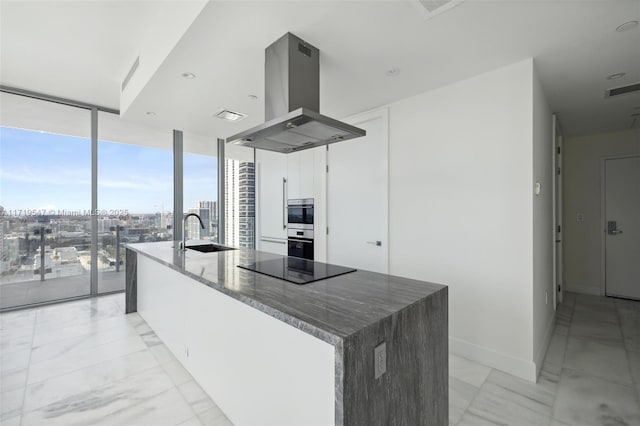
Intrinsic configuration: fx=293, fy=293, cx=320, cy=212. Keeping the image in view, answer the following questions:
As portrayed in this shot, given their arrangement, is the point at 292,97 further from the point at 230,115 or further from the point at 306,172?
the point at 306,172

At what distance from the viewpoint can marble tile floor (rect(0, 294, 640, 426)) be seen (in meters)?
1.82

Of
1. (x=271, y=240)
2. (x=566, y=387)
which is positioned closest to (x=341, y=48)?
(x=566, y=387)

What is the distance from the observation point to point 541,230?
2.63m

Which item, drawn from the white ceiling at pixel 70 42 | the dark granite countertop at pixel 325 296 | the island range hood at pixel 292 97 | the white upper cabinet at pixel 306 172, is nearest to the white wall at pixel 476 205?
the island range hood at pixel 292 97

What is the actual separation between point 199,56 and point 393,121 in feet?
6.32

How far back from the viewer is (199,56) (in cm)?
220

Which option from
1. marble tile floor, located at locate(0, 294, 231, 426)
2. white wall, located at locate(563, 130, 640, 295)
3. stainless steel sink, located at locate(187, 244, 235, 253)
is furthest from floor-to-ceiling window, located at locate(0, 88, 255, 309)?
white wall, located at locate(563, 130, 640, 295)

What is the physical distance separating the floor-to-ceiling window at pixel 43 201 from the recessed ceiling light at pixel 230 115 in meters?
2.14

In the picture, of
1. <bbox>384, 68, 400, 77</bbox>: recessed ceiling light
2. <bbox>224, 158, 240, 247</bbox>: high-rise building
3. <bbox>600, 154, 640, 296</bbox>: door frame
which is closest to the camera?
<bbox>384, 68, 400, 77</bbox>: recessed ceiling light

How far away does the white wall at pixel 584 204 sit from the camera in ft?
14.8

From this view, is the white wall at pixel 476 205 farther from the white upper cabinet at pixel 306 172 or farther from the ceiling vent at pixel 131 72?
the ceiling vent at pixel 131 72

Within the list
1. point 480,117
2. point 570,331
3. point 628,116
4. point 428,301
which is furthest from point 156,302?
point 628,116

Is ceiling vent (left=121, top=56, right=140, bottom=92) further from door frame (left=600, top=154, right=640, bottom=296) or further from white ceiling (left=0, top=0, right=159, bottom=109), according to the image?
door frame (left=600, top=154, right=640, bottom=296)

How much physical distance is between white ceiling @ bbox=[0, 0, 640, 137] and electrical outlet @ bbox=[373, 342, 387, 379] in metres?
1.80
